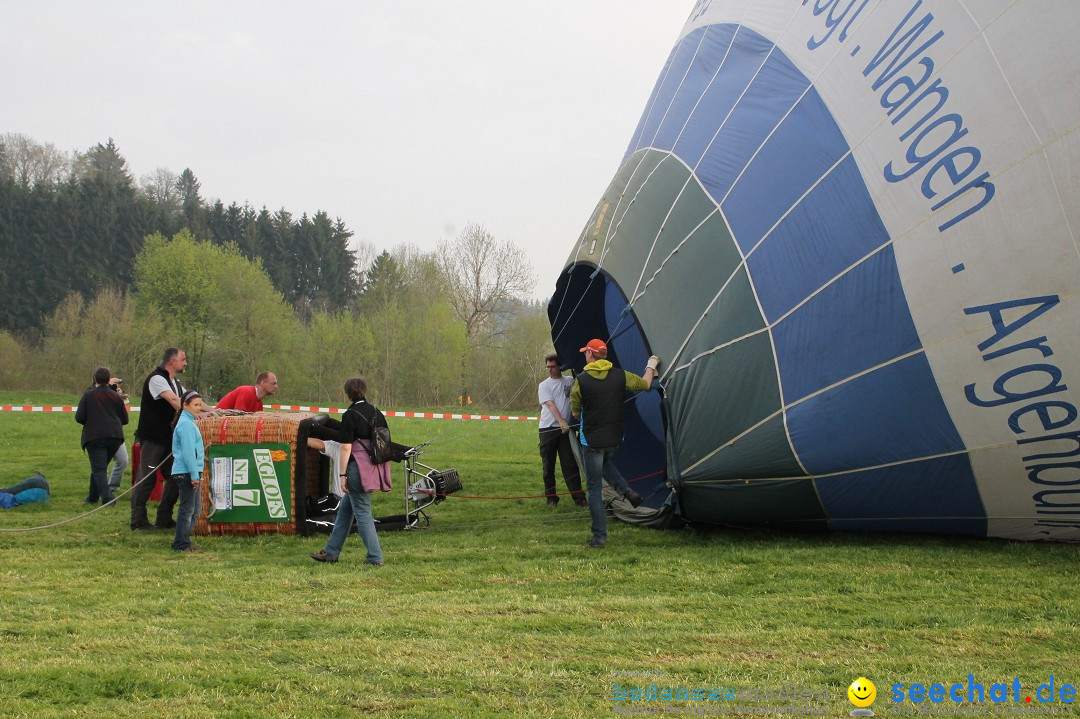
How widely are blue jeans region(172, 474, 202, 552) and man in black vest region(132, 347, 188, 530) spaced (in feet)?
2.53

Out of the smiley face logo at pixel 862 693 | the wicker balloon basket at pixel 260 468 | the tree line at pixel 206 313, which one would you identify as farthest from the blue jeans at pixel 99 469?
the tree line at pixel 206 313

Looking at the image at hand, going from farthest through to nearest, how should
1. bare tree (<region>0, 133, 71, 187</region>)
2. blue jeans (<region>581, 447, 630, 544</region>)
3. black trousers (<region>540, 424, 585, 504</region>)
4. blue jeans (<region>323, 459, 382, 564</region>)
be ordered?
bare tree (<region>0, 133, 71, 187</region>)
black trousers (<region>540, 424, 585, 504</region>)
blue jeans (<region>581, 447, 630, 544</region>)
blue jeans (<region>323, 459, 382, 564</region>)

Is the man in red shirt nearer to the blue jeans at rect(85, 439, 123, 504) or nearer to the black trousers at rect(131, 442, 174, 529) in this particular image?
the black trousers at rect(131, 442, 174, 529)

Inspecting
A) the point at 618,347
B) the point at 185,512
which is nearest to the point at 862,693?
the point at 185,512

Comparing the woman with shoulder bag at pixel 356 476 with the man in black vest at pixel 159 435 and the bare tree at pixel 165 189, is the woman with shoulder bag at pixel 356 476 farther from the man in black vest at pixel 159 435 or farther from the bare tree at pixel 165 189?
the bare tree at pixel 165 189

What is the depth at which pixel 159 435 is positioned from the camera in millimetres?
7504

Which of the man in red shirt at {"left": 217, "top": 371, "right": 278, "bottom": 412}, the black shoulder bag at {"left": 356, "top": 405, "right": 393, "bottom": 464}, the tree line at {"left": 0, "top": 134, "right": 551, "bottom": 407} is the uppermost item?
the tree line at {"left": 0, "top": 134, "right": 551, "bottom": 407}

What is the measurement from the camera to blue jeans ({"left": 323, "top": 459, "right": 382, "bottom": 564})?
5.73 metres

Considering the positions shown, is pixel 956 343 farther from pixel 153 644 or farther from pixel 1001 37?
pixel 153 644

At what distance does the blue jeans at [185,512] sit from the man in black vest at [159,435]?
0.77 m

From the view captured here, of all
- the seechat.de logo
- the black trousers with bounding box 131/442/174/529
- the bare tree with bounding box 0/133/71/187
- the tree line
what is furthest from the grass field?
the bare tree with bounding box 0/133/71/187

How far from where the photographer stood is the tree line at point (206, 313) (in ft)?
110

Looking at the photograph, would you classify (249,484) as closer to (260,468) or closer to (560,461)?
(260,468)

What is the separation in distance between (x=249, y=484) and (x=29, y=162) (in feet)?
178
